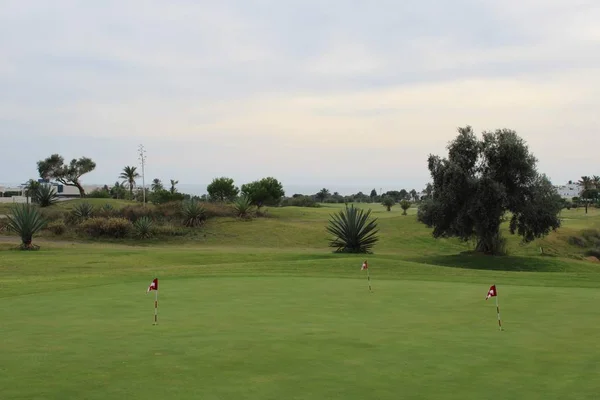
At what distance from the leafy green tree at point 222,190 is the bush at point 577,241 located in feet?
151

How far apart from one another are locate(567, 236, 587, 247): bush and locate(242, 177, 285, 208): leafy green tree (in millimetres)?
34712

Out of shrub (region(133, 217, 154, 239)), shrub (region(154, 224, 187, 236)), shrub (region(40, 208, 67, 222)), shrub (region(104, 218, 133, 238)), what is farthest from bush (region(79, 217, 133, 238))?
shrub (region(40, 208, 67, 222))

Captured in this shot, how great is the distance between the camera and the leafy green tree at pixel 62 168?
338 ft

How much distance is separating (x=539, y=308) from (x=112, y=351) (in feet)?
29.6

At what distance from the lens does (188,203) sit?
56.8 meters

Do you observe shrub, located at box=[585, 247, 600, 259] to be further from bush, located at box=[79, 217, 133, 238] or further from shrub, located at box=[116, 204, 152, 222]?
shrub, located at box=[116, 204, 152, 222]

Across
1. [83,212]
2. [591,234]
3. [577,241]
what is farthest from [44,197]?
[591,234]

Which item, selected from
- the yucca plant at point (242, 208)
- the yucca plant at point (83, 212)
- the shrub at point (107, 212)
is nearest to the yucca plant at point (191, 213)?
the yucca plant at point (242, 208)

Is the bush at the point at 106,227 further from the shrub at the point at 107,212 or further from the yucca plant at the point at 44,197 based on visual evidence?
the yucca plant at the point at 44,197

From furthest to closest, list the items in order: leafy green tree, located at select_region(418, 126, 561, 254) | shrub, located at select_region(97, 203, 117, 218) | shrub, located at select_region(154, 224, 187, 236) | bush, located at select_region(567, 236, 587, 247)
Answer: shrub, located at select_region(97, 203, 117, 218) → bush, located at select_region(567, 236, 587, 247) → shrub, located at select_region(154, 224, 187, 236) → leafy green tree, located at select_region(418, 126, 561, 254)

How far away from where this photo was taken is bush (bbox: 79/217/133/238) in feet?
168

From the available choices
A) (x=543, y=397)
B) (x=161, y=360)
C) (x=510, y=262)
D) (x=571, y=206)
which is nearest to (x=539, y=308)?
(x=543, y=397)

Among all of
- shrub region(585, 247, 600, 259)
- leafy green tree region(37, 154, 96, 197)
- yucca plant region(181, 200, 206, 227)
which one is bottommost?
shrub region(585, 247, 600, 259)

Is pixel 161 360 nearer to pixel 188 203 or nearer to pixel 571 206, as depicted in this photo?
pixel 188 203
